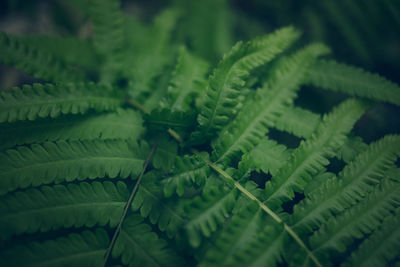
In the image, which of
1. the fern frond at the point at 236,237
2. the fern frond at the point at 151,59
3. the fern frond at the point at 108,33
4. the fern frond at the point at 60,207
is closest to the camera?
the fern frond at the point at 236,237

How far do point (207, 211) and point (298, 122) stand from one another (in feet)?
2.37

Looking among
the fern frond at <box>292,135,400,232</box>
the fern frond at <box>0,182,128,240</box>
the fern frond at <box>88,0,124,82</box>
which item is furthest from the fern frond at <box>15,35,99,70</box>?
the fern frond at <box>292,135,400,232</box>

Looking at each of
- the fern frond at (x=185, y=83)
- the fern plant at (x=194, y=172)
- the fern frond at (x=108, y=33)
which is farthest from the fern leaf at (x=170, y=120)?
the fern frond at (x=108, y=33)

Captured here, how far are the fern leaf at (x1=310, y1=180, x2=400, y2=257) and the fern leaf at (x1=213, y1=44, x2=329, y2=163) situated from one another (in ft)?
1.58

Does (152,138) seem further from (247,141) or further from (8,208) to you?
(8,208)

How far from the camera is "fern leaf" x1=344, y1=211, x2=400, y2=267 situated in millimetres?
1079

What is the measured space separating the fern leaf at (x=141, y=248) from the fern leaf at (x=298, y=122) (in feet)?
2.75

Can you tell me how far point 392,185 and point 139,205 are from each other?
44.3 inches

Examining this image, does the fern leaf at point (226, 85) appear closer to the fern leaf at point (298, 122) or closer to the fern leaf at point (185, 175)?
the fern leaf at point (185, 175)

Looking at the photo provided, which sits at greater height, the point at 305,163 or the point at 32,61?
the point at 305,163

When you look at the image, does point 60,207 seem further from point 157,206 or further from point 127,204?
point 157,206

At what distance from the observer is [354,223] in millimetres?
1148

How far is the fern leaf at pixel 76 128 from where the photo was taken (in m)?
1.33

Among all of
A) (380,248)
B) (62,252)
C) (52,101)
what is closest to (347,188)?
(380,248)
